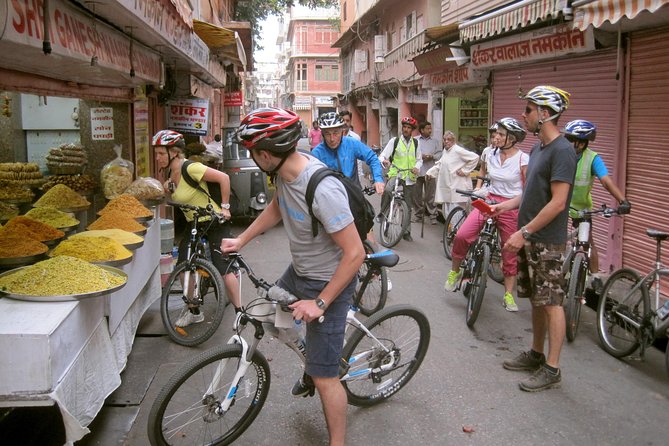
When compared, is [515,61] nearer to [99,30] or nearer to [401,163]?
[401,163]

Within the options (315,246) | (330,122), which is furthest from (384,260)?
(330,122)

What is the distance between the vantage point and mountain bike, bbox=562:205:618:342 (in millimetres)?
5629

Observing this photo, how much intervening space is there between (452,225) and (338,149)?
128 inches

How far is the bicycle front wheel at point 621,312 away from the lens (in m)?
5.14

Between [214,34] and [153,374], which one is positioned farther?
[214,34]

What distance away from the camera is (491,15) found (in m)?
9.87

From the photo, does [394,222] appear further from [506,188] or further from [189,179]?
[189,179]

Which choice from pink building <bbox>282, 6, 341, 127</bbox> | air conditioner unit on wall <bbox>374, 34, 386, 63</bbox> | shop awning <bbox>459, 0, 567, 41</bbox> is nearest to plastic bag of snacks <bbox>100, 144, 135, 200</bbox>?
shop awning <bbox>459, 0, 567, 41</bbox>

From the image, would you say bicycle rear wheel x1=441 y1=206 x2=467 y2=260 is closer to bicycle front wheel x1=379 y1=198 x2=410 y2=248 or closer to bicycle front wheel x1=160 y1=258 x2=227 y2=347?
bicycle front wheel x1=379 y1=198 x2=410 y2=248

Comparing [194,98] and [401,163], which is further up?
[194,98]

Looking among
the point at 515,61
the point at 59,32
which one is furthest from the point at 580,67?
the point at 59,32

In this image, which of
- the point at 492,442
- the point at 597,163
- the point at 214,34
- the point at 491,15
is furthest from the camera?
the point at 214,34

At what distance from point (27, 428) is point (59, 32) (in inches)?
102

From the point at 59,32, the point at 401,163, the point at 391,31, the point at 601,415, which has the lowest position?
the point at 601,415
